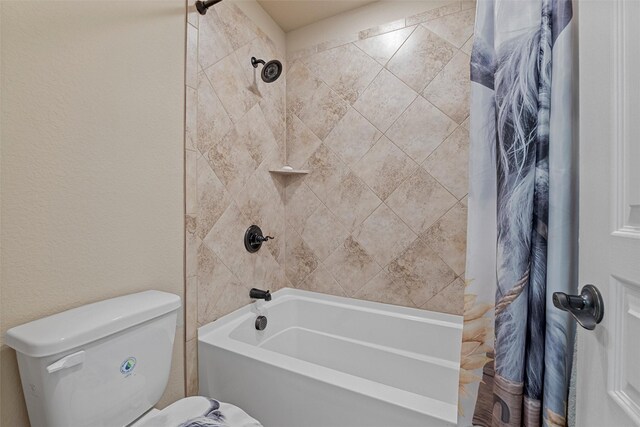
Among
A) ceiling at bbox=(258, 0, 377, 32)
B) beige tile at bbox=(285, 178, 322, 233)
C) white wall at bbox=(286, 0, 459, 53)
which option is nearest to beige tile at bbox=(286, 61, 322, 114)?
white wall at bbox=(286, 0, 459, 53)

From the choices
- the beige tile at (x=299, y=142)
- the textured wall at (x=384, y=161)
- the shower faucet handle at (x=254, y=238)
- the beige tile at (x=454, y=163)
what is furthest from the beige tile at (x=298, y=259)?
the beige tile at (x=454, y=163)

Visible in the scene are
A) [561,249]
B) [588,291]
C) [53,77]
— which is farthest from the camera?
[53,77]

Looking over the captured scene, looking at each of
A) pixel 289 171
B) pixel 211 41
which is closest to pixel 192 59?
pixel 211 41

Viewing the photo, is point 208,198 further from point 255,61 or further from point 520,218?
point 520,218

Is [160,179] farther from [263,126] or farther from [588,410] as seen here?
[588,410]

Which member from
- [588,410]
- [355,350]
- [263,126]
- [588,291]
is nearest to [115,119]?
[263,126]

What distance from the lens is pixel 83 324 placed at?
0.77 m

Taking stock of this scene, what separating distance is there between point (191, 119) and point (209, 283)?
2.62ft

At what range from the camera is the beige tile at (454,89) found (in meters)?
1.56

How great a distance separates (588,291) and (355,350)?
4.53ft

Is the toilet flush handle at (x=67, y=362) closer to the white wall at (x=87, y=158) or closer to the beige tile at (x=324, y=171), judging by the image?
the white wall at (x=87, y=158)

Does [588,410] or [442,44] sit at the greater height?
[442,44]

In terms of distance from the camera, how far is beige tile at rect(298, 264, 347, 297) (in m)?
1.90

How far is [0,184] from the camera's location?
734mm
